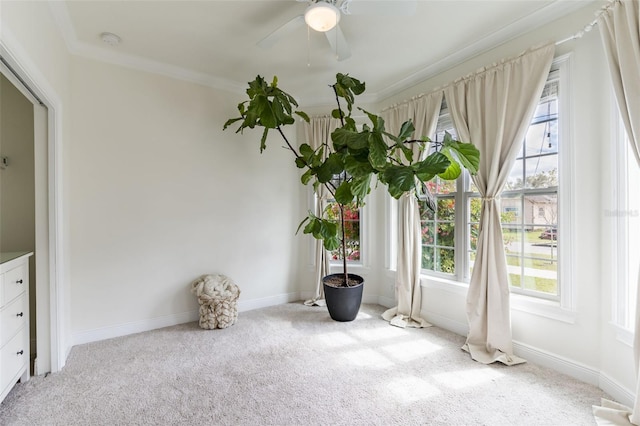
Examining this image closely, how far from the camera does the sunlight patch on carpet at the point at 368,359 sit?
233cm

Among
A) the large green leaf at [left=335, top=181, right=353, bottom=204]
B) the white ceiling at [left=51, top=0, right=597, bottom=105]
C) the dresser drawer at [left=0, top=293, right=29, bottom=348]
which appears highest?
the white ceiling at [left=51, top=0, right=597, bottom=105]

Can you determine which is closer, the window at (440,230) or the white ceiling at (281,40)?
the white ceiling at (281,40)

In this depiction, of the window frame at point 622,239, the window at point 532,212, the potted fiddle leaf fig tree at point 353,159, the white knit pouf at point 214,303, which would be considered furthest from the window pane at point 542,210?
the white knit pouf at point 214,303

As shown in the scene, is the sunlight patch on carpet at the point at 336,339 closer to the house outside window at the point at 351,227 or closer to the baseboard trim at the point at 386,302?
the baseboard trim at the point at 386,302

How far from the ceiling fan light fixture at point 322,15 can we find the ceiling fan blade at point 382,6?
11 centimetres

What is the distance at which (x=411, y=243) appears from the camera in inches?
130

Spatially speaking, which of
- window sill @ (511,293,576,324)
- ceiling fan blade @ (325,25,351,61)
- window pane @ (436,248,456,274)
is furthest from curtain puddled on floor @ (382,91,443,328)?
ceiling fan blade @ (325,25,351,61)

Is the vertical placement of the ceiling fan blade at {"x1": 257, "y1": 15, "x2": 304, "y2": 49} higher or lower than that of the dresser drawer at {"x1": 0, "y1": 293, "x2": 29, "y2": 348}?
higher

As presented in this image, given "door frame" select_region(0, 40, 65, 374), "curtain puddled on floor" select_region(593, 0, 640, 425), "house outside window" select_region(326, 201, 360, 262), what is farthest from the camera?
"house outside window" select_region(326, 201, 360, 262)

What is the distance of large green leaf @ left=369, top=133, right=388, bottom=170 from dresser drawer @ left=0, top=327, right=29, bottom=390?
2.70 meters

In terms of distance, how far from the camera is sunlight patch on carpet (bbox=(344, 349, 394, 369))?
Result: 233 cm

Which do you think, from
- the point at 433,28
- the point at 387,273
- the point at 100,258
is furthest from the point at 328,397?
the point at 433,28

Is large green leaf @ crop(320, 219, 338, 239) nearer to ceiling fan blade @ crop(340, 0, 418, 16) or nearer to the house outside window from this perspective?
the house outside window

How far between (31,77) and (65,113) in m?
0.87
